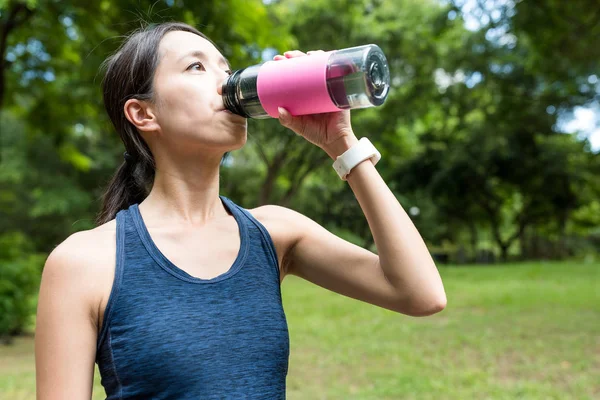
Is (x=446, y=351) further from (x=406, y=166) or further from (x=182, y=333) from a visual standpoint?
(x=406, y=166)

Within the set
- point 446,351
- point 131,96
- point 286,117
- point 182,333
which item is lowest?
point 446,351

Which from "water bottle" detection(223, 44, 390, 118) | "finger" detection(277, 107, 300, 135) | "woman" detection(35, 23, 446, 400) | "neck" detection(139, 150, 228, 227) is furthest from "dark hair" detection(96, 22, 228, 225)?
"finger" detection(277, 107, 300, 135)

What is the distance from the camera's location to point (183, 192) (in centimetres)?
157

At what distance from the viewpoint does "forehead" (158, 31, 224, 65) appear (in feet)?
5.06

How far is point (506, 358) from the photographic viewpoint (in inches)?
246

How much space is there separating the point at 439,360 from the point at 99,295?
544 cm

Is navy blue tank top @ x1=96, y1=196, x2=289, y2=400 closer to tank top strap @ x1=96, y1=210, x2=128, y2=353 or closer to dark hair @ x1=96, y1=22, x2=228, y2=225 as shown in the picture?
tank top strap @ x1=96, y1=210, x2=128, y2=353

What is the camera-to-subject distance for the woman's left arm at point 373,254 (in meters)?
1.51

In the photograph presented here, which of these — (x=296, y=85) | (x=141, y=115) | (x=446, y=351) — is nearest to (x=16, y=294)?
(x=446, y=351)

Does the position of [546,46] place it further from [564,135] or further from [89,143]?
[89,143]

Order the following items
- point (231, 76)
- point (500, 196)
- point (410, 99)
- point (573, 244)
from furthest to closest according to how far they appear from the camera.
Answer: point (573, 244) → point (500, 196) → point (410, 99) → point (231, 76)

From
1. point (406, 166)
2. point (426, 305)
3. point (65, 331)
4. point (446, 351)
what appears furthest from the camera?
point (406, 166)

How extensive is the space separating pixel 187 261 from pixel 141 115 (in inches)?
16.2

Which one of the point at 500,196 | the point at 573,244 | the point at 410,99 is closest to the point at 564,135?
the point at 500,196
